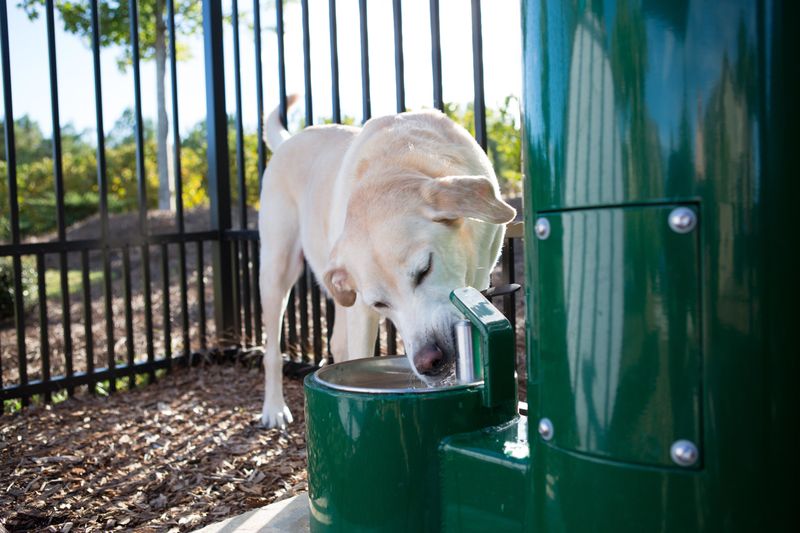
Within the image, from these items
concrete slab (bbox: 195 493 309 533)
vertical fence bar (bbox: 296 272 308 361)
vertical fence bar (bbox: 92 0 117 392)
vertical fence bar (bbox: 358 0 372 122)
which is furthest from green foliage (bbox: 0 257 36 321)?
concrete slab (bbox: 195 493 309 533)

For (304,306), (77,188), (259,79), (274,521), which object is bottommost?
(274,521)

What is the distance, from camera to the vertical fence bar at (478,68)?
129 inches

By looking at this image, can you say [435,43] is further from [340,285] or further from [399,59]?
[340,285]

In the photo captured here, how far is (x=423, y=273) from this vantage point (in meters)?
2.38

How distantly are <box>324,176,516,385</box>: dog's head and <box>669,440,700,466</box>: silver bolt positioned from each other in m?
1.22

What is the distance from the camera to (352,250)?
2.47m

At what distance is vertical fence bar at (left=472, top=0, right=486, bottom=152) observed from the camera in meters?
3.27

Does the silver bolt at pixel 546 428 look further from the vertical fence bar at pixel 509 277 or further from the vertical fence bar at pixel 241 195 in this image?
the vertical fence bar at pixel 241 195

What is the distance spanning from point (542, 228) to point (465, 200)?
1.24 meters

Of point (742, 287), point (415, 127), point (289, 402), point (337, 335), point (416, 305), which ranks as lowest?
point (289, 402)

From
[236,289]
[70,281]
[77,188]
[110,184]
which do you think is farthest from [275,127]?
[77,188]

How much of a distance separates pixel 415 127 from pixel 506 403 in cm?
172

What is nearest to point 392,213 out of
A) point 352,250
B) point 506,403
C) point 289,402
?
point 352,250

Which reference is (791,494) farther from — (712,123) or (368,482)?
(368,482)
